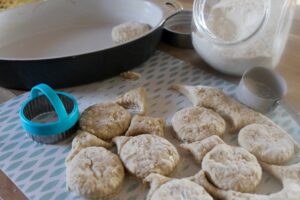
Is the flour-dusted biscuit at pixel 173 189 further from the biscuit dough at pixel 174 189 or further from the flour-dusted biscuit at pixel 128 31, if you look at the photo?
the flour-dusted biscuit at pixel 128 31

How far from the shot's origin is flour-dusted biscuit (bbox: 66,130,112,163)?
66 centimetres

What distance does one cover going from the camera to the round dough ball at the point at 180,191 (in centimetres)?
56

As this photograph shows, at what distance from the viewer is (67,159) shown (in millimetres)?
650

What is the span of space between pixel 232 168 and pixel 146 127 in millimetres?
188

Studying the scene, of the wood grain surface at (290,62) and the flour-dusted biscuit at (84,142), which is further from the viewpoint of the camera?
the wood grain surface at (290,62)

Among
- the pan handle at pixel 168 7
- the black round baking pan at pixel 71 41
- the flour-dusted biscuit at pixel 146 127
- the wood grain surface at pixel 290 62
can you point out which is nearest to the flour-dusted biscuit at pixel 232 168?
the flour-dusted biscuit at pixel 146 127

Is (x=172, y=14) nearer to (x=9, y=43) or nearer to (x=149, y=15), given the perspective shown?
(x=149, y=15)

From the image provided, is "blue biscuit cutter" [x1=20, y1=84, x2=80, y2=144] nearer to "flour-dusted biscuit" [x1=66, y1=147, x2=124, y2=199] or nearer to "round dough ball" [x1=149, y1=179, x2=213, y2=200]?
"flour-dusted biscuit" [x1=66, y1=147, x2=124, y2=199]

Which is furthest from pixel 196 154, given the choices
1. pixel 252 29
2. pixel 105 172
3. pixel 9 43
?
pixel 9 43

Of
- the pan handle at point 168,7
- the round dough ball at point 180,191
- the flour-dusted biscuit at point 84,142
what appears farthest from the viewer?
the pan handle at point 168,7

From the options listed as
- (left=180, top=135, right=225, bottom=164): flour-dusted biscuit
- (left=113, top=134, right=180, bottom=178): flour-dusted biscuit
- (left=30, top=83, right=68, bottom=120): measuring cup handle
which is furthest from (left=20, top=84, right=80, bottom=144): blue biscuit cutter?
(left=180, top=135, right=225, bottom=164): flour-dusted biscuit

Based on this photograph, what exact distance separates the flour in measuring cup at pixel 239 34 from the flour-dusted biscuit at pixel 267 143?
190mm

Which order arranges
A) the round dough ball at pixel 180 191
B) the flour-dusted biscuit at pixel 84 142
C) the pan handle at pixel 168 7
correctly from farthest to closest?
the pan handle at pixel 168 7 < the flour-dusted biscuit at pixel 84 142 < the round dough ball at pixel 180 191

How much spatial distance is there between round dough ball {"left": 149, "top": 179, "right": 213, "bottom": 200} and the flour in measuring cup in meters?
0.36
